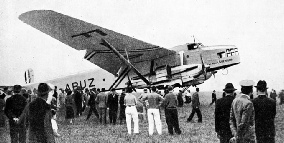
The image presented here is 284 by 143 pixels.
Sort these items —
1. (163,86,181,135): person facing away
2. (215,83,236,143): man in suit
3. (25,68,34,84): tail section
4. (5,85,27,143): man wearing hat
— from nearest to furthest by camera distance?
(215,83,236,143): man in suit, (5,85,27,143): man wearing hat, (163,86,181,135): person facing away, (25,68,34,84): tail section

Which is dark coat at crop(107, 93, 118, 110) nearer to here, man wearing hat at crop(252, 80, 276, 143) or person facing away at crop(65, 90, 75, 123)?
person facing away at crop(65, 90, 75, 123)

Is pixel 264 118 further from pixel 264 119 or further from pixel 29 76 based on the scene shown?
pixel 29 76

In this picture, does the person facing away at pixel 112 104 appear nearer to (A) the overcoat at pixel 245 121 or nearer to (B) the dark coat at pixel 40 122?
(B) the dark coat at pixel 40 122

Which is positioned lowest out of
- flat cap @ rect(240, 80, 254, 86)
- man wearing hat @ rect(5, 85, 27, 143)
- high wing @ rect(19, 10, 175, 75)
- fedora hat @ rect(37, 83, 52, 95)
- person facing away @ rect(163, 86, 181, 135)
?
person facing away @ rect(163, 86, 181, 135)

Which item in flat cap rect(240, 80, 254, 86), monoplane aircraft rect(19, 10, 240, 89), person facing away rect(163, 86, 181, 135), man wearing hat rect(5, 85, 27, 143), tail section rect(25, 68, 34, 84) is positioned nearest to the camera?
flat cap rect(240, 80, 254, 86)

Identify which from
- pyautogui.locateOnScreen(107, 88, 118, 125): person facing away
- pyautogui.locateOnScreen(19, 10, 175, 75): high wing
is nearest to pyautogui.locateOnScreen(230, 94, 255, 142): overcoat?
pyautogui.locateOnScreen(19, 10, 175, 75): high wing

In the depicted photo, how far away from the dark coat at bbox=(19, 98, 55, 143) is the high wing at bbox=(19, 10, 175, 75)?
7.67 meters

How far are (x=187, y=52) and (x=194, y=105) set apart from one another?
5.12 metres

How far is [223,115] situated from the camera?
18.9 feet

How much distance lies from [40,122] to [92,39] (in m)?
11.3

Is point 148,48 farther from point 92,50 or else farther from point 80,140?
point 80,140

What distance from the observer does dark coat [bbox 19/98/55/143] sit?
4676 millimetres

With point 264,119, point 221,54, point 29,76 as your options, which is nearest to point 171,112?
point 264,119

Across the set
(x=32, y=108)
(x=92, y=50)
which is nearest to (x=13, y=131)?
(x=32, y=108)
